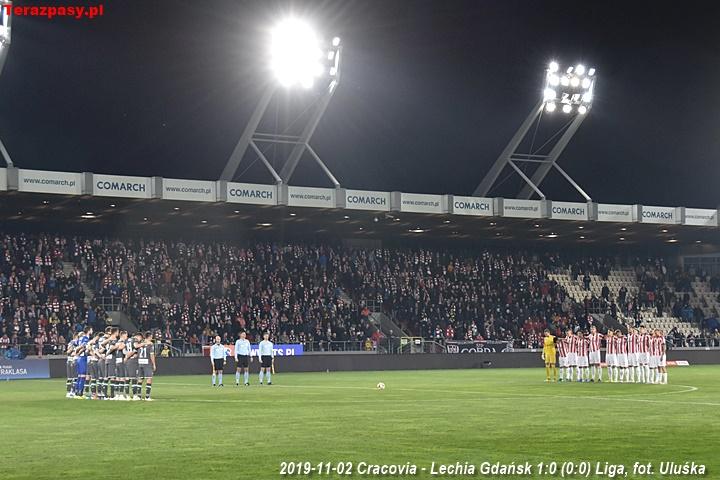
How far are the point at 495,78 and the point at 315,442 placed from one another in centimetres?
4994

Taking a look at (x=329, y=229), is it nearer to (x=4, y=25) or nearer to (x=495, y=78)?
(x=495, y=78)

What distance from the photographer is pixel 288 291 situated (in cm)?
6431

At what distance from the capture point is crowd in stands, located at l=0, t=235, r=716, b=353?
56844 mm

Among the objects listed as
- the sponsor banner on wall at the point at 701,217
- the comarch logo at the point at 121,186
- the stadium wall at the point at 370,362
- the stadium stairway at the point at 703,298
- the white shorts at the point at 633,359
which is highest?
the comarch logo at the point at 121,186

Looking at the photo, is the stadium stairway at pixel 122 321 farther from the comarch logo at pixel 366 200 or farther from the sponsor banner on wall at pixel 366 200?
the comarch logo at pixel 366 200

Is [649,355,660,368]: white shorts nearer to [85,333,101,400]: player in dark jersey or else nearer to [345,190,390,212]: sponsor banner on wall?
[85,333,101,400]: player in dark jersey

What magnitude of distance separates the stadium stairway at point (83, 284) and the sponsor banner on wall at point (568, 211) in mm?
26501

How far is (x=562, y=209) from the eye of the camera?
66562 millimetres

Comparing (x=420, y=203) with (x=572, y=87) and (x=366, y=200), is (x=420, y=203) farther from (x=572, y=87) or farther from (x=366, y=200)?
(x=572, y=87)

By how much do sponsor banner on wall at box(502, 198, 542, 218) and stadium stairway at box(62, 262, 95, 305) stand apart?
77.1 ft

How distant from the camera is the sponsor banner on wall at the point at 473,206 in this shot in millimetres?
64062

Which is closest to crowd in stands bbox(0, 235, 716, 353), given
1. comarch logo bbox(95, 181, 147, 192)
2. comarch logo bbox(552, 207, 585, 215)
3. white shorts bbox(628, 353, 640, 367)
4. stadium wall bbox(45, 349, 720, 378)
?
stadium wall bbox(45, 349, 720, 378)

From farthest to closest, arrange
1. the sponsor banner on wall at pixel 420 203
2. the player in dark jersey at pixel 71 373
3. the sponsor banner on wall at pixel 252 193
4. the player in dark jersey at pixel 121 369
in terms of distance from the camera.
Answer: the sponsor banner on wall at pixel 420 203, the sponsor banner on wall at pixel 252 193, the player in dark jersey at pixel 71 373, the player in dark jersey at pixel 121 369

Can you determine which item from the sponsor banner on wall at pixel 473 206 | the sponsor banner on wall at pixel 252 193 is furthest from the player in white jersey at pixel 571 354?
the sponsor banner on wall at pixel 473 206
